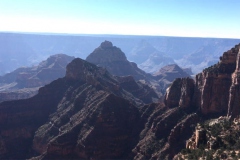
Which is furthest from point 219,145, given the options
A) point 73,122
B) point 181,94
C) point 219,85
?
point 73,122

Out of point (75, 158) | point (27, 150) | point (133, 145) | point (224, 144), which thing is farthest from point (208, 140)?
point (27, 150)

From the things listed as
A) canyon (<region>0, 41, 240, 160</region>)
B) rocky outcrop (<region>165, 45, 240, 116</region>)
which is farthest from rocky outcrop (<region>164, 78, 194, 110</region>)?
rocky outcrop (<region>165, 45, 240, 116</region>)

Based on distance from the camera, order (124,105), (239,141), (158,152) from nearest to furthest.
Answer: (239,141) < (158,152) < (124,105)

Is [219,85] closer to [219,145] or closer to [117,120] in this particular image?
[117,120]

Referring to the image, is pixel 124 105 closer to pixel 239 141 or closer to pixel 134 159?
pixel 134 159

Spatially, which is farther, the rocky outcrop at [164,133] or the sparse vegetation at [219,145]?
the rocky outcrop at [164,133]

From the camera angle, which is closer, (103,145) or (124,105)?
(103,145)

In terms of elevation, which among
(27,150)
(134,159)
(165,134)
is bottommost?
(27,150)

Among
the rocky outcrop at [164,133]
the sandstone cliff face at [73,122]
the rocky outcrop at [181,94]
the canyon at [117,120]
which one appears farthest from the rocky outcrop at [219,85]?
the sandstone cliff face at [73,122]

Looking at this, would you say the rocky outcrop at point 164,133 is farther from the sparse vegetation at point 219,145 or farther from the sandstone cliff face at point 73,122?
the sparse vegetation at point 219,145

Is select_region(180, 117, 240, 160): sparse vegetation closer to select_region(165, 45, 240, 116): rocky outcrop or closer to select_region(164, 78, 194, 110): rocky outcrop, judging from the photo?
select_region(165, 45, 240, 116): rocky outcrop

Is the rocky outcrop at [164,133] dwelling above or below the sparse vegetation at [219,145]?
below
